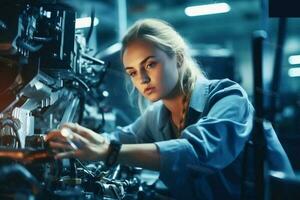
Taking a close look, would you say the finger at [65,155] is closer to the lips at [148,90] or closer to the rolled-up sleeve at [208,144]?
the rolled-up sleeve at [208,144]

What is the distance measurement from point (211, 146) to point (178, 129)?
0.71m

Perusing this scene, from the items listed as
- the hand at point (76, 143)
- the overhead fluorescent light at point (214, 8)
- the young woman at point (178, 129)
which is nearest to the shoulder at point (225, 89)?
the young woman at point (178, 129)

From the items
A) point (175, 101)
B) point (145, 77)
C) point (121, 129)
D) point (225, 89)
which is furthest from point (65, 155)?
point (121, 129)

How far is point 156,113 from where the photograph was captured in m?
2.53

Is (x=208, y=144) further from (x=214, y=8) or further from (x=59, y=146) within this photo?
(x=214, y=8)

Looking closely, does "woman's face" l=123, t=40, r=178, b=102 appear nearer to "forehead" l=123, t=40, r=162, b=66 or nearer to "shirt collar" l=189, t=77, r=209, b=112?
"forehead" l=123, t=40, r=162, b=66

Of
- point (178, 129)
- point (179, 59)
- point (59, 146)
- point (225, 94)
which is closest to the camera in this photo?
point (59, 146)

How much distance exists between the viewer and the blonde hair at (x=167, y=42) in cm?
204

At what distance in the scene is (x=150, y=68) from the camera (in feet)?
6.48

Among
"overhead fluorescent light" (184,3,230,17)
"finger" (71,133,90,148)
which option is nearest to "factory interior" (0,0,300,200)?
"finger" (71,133,90,148)

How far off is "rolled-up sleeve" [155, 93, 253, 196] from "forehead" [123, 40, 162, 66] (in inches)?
16.4

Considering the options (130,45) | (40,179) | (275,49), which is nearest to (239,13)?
(275,49)

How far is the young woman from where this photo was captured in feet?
4.55

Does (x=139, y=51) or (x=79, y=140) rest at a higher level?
(x=139, y=51)
